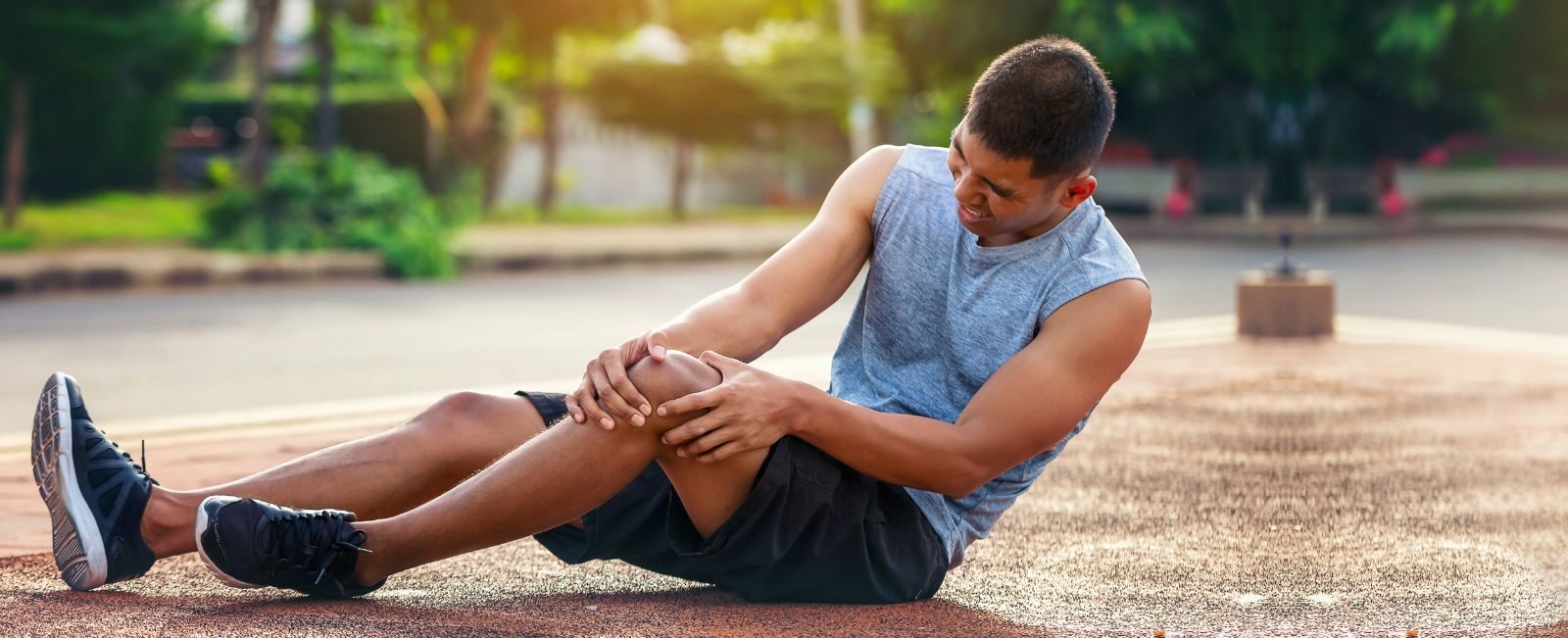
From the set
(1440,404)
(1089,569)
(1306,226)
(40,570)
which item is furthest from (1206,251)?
(40,570)

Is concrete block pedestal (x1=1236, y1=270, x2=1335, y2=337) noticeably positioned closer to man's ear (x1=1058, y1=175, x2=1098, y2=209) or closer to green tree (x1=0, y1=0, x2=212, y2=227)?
man's ear (x1=1058, y1=175, x2=1098, y2=209)

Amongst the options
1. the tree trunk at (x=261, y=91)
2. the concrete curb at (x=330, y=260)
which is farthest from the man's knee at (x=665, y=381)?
the tree trunk at (x=261, y=91)

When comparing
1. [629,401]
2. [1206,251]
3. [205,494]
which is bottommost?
[1206,251]

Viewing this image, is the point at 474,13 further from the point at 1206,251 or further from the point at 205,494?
the point at 205,494

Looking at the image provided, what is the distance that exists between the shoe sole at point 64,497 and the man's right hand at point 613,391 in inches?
38.3

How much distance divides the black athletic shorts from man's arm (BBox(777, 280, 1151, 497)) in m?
0.08

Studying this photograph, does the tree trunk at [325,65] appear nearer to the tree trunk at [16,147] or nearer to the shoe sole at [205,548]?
the tree trunk at [16,147]

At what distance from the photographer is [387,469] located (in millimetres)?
3244

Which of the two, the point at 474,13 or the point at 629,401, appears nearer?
the point at 629,401

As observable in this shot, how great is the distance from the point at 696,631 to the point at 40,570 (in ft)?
4.85

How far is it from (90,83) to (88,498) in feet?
55.1

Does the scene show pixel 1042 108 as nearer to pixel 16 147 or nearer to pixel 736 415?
pixel 736 415

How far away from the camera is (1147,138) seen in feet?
72.2

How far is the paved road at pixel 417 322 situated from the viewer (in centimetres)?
743
